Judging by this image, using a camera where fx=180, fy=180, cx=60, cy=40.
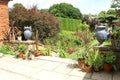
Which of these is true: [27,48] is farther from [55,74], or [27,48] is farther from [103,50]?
[103,50]

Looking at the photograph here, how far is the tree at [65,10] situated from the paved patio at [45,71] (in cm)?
2945

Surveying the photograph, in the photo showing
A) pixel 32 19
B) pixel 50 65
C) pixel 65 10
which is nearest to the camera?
pixel 50 65

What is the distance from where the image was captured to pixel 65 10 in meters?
36.5

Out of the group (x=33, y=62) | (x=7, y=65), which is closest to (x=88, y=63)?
(x=33, y=62)

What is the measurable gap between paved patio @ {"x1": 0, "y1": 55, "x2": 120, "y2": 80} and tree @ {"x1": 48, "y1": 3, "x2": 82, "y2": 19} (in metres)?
29.5

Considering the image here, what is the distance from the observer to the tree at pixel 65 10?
3633 cm

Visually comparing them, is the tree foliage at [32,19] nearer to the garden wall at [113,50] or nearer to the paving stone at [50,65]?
the paving stone at [50,65]

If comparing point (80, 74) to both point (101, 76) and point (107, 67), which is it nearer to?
point (101, 76)

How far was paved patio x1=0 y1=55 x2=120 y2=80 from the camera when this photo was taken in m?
5.15

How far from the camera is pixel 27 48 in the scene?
7684 mm

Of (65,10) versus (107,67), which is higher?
(65,10)

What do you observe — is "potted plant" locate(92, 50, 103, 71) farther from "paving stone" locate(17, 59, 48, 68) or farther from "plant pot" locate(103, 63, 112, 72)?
"paving stone" locate(17, 59, 48, 68)

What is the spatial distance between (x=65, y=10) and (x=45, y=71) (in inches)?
1244

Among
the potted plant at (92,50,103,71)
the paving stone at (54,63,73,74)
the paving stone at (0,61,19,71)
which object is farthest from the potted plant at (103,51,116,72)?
the paving stone at (0,61,19,71)
